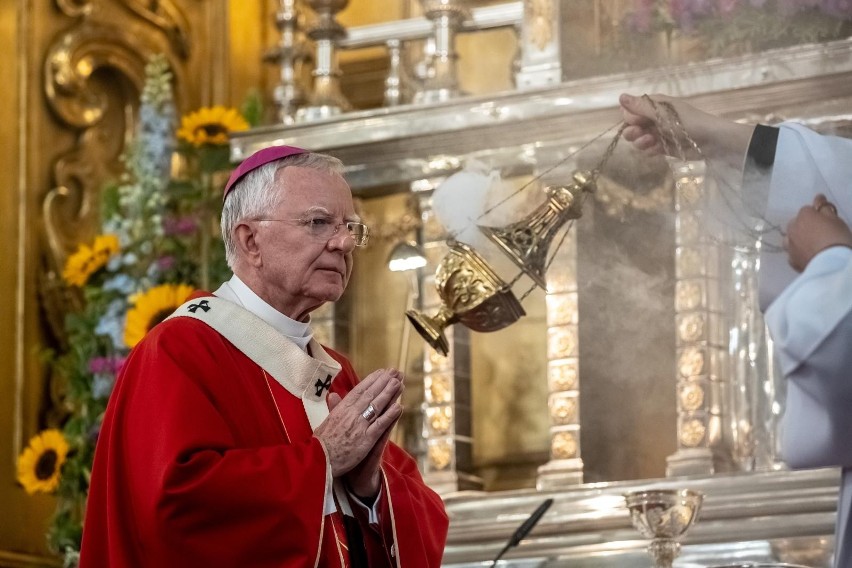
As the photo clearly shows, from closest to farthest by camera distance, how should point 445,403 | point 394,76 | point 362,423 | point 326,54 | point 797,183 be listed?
point 797,183
point 362,423
point 445,403
point 394,76
point 326,54

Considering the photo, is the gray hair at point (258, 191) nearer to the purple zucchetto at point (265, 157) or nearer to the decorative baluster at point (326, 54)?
the purple zucchetto at point (265, 157)

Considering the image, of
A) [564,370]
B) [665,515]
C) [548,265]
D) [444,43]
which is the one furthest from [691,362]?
[444,43]

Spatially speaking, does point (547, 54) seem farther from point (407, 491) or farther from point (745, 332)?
point (407, 491)

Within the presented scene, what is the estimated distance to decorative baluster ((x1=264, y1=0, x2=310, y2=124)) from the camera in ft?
22.0

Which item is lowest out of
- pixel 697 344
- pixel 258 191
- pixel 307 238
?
pixel 697 344

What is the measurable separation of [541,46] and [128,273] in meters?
1.79

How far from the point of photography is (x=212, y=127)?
262 inches

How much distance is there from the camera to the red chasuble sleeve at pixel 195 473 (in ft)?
12.2

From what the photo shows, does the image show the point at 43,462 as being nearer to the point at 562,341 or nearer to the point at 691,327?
the point at 562,341

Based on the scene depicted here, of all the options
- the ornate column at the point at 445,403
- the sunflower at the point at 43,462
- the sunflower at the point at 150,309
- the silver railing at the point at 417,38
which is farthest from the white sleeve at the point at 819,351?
the sunflower at the point at 43,462

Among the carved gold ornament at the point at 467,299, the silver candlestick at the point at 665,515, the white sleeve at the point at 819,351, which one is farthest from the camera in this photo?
the silver candlestick at the point at 665,515

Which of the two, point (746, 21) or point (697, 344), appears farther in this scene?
point (746, 21)

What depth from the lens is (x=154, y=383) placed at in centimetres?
391

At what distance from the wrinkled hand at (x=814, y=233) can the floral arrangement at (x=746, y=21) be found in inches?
97.5
